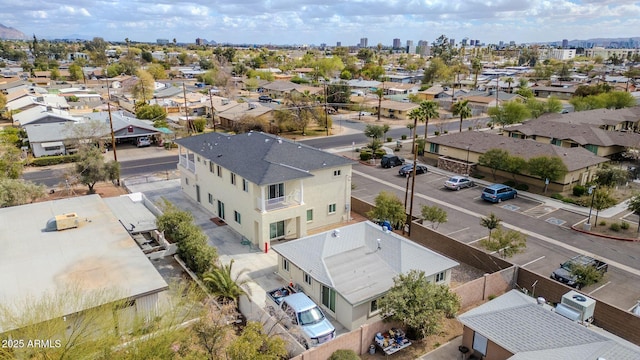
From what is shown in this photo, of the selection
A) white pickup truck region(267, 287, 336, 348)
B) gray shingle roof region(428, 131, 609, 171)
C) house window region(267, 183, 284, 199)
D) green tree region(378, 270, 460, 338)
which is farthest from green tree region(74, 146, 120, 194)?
gray shingle roof region(428, 131, 609, 171)

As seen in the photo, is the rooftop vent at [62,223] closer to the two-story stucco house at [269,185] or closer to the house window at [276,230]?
the two-story stucco house at [269,185]

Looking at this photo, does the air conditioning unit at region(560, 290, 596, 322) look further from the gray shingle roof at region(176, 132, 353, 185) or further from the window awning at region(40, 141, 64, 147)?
the window awning at region(40, 141, 64, 147)

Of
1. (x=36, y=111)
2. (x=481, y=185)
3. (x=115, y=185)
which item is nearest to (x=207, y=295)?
(x=115, y=185)

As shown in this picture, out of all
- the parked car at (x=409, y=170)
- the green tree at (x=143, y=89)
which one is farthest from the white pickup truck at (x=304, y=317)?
the green tree at (x=143, y=89)

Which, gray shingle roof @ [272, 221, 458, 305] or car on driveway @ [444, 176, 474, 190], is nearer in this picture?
gray shingle roof @ [272, 221, 458, 305]

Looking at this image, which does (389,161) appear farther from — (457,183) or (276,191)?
(276,191)

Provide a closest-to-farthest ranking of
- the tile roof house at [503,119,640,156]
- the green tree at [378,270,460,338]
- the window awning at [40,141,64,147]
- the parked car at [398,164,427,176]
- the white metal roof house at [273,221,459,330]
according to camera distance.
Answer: the green tree at [378,270,460,338], the white metal roof house at [273,221,459,330], the parked car at [398,164,427,176], the window awning at [40,141,64,147], the tile roof house at [503,119,640,156]
